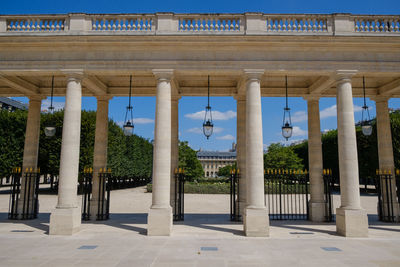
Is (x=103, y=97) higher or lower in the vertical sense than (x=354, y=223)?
higher

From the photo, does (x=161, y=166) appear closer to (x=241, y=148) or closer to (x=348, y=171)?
(x=241, y=148)

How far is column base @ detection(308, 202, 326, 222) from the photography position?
17172 mm

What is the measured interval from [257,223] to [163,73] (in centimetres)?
844

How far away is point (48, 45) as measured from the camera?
14414 mm

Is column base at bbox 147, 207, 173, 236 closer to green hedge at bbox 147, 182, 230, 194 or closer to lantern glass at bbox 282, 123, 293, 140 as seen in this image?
lantern glass at bbox 282, 123, 293, 140

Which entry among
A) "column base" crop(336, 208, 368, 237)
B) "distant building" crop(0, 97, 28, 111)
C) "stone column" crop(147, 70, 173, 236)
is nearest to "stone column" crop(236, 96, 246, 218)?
"stone column" crop(147, 70, 173, 236)

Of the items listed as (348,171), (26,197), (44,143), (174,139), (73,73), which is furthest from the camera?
(44,143)

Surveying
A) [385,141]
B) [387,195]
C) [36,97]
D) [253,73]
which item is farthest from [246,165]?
[36,97]

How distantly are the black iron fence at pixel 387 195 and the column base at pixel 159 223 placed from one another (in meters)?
12.8

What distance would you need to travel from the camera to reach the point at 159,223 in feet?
42.9

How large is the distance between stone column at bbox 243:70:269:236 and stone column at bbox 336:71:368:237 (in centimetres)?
379

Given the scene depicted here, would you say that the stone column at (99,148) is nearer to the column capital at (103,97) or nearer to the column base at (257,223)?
the column capital at (103,97)

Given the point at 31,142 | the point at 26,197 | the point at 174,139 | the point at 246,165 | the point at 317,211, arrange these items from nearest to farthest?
1. the point at 246,165
2. the point at 317,211
3. the point at 26,197
4. the point at 174,139
5. the point at 31,142

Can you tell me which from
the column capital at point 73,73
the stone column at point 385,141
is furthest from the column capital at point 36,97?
the stone column at point 385,141
